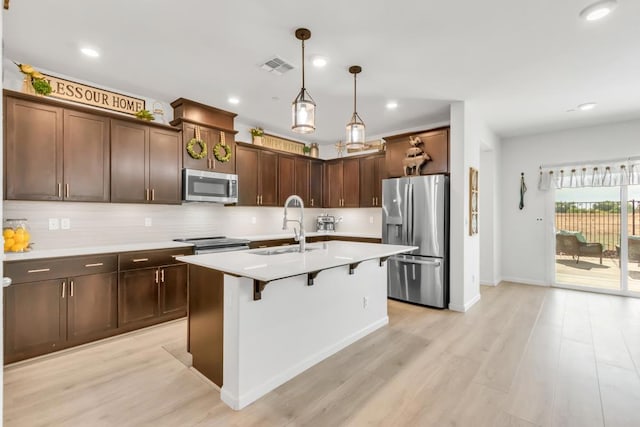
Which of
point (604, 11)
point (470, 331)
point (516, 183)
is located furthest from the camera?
point (516, 183)

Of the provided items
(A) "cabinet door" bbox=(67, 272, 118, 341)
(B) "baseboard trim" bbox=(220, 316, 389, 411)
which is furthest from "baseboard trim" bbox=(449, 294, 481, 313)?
(A) "cabinet door" bbox=(67, 272, 118, 341)

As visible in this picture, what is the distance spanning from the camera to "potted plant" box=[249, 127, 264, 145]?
5191 mm

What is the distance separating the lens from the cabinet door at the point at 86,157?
324cm

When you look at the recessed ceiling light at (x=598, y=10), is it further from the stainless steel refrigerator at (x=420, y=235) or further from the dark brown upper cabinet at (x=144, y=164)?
the dark brown upper cabinet at (x=144, y=164)

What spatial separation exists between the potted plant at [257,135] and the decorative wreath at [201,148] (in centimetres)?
107

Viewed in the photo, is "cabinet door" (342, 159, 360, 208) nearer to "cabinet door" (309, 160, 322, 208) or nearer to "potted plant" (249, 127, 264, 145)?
"cabinet door" (309, 160, 322, 208)

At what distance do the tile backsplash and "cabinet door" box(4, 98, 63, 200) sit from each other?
263mm

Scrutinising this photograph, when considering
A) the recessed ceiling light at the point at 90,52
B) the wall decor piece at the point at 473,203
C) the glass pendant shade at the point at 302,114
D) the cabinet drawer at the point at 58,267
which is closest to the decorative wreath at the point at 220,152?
the recessed ceiling light at the point at 90,52

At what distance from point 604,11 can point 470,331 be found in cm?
302

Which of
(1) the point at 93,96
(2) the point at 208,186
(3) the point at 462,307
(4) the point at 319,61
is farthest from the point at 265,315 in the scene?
(1) the point at 93,96

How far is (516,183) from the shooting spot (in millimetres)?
5875

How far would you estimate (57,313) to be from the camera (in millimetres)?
2928

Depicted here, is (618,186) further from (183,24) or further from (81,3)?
(81,3)

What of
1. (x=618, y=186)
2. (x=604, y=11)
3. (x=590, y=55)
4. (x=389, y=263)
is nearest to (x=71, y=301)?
(x=389, y=263)
